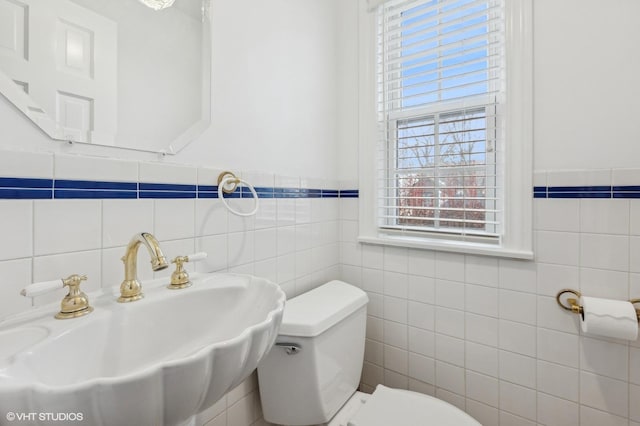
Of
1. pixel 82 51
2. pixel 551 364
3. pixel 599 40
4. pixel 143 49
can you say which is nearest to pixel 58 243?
pixel 82 51

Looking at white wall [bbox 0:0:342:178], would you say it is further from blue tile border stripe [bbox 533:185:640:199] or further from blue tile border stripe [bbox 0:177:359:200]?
blue tile border stripe [bbox 533:185:640:199]

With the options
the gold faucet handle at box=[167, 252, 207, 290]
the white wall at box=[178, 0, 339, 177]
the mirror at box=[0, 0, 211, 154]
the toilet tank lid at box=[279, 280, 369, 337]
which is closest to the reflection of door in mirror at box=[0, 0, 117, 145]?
the mirror at box=[0, 0, 211, 154]

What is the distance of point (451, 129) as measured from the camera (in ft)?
4.59

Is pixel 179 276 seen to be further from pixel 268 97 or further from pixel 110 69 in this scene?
pixel 268 97

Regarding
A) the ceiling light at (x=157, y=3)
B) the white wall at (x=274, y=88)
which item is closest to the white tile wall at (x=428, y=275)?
the white wall at (x=274, y=88)

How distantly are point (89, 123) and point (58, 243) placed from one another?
30 cm

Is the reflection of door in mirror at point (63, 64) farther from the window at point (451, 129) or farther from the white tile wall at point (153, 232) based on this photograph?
the window at point (451, 129)

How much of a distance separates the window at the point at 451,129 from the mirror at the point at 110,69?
91 centimetres

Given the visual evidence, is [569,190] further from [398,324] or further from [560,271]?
[398,324]

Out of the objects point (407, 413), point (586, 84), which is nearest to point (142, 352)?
point (407, 413)

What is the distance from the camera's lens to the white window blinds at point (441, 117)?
1.29 metres

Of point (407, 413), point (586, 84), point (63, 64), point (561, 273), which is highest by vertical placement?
point (586, 84)

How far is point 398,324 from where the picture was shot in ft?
4.91

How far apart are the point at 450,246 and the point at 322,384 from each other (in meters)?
0.77
